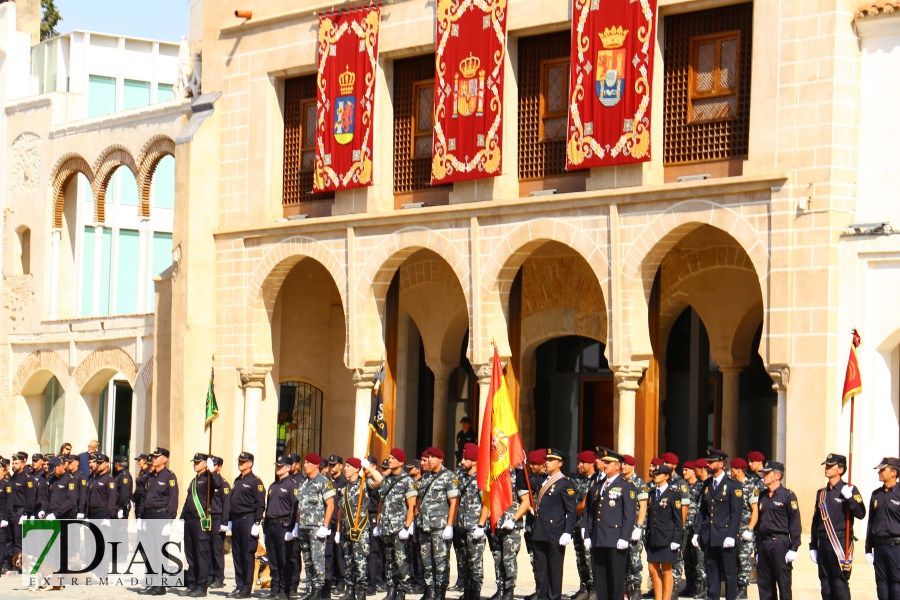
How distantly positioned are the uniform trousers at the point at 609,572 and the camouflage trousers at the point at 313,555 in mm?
3268

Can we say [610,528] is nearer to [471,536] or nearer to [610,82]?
[471,536]

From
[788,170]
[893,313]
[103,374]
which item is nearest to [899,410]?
[893,313]

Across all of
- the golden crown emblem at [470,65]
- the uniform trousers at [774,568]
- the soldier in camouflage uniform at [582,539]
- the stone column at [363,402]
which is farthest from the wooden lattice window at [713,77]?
the stone column at [363,402]

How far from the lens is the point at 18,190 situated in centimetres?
3384

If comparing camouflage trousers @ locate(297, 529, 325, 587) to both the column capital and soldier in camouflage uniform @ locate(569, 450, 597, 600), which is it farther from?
the column capital

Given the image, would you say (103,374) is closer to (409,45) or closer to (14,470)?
(14,470)

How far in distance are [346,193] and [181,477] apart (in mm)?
5479

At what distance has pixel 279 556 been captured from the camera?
1967 centimetres

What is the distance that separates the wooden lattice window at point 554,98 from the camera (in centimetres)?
2361

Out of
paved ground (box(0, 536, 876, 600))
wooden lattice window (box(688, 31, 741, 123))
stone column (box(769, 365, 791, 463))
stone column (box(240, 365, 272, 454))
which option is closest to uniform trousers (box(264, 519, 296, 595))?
paved ground (box(0, 536, 876, 600))

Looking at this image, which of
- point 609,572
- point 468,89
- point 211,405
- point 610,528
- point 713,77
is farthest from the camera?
point 211,405

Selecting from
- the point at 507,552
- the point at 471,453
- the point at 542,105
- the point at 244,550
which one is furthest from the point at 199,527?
the point at 542,105

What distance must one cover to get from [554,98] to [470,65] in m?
1.38

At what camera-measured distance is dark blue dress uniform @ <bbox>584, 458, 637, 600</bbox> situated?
17531mm
